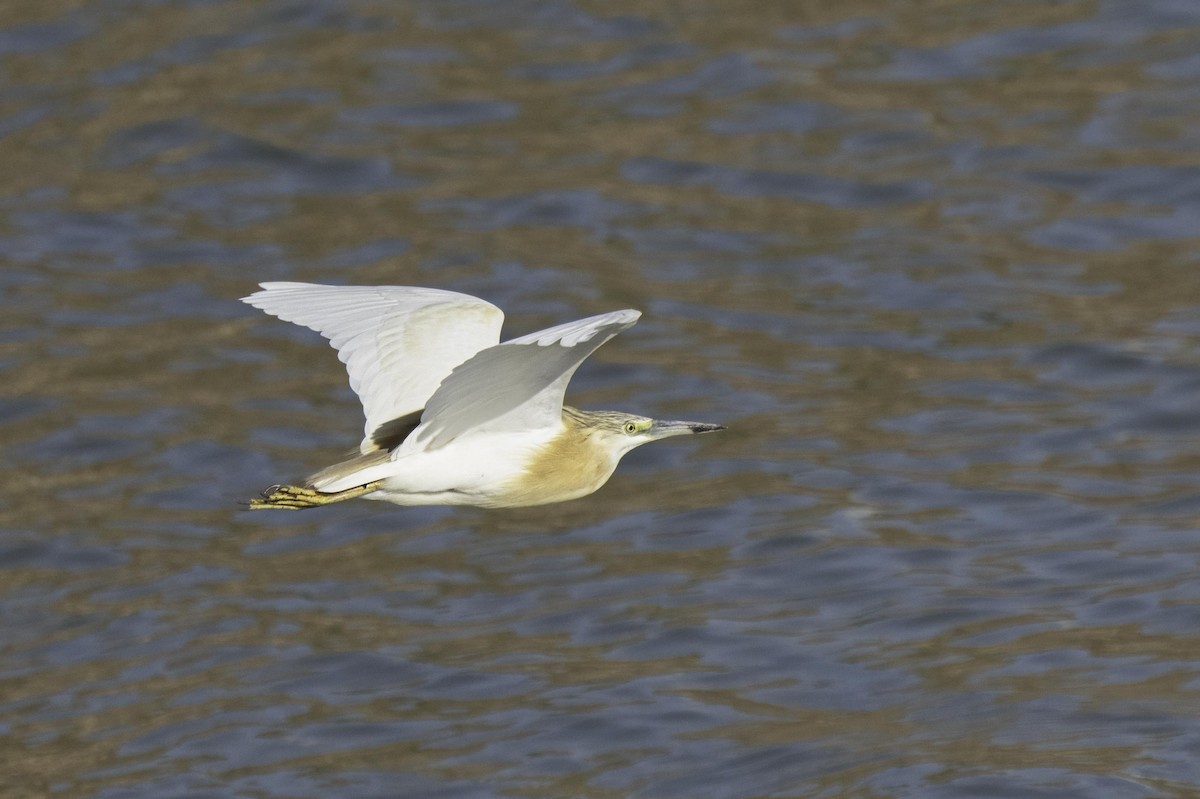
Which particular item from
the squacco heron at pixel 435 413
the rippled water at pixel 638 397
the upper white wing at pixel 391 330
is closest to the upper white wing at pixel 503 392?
A: the squacco heron at pixel 435 413

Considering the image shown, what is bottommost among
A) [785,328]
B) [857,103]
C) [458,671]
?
[458,671]

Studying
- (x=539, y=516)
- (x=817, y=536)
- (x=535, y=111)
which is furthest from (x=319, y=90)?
(x=817, y=536)

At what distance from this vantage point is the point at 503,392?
28.3 ft

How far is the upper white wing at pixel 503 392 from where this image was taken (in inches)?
314

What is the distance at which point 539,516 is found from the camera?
13594 mm

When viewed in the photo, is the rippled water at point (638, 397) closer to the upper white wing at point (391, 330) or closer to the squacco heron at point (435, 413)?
the squacco heron at point (435, 413)

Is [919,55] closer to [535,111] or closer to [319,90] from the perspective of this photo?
[535,111]

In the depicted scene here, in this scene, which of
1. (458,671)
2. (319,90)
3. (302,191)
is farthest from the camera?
(319,90)

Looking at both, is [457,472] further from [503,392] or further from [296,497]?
[296,497]

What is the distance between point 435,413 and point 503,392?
0.30 m

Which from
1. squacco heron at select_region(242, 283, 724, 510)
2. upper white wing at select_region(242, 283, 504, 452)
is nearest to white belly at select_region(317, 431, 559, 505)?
squacco heron at select_region(242, 283, 724, 510)

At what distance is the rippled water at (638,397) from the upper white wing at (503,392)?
267 cm

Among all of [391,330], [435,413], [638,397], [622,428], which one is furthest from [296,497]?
[638,397]

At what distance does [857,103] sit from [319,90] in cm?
495
